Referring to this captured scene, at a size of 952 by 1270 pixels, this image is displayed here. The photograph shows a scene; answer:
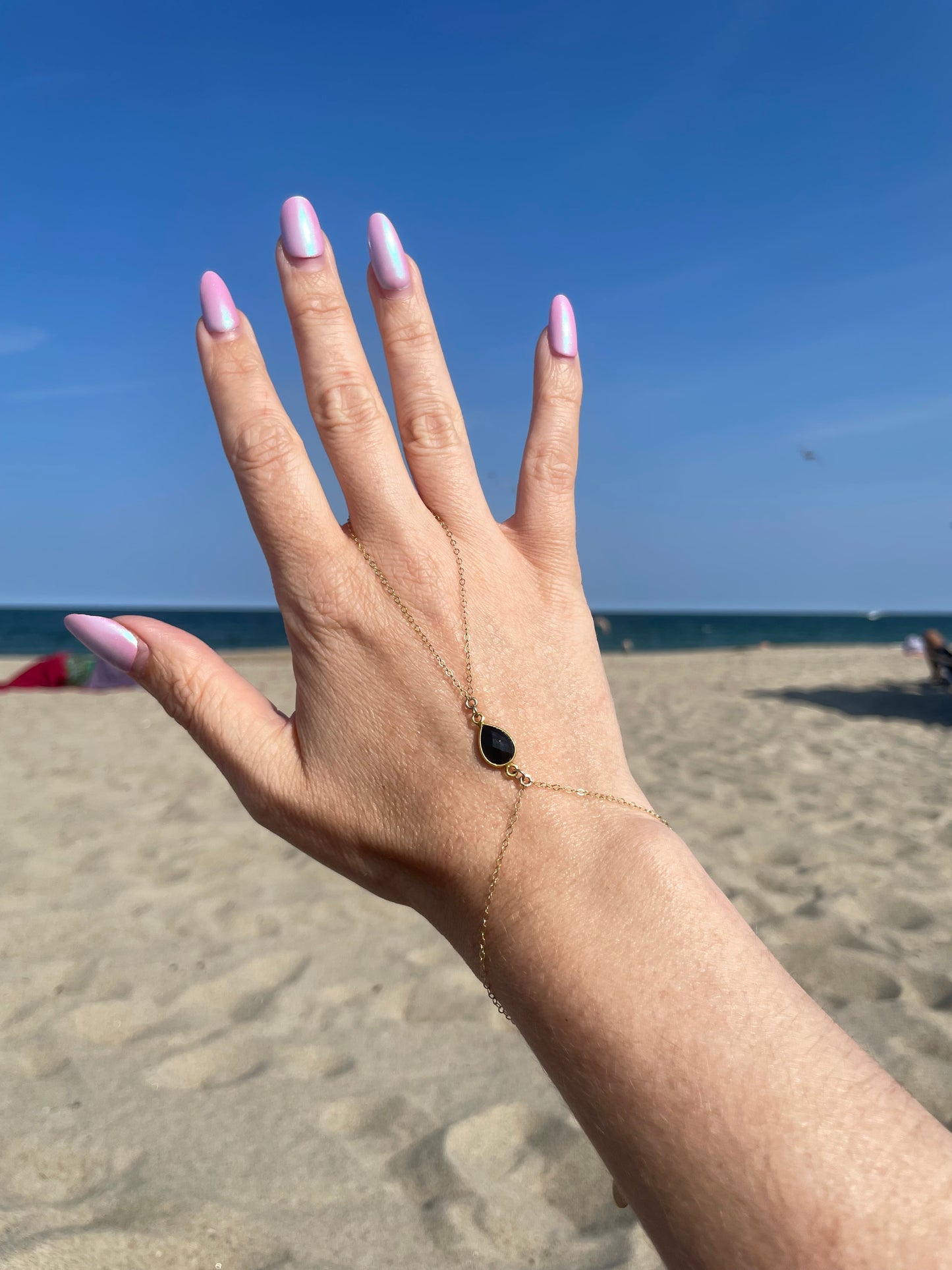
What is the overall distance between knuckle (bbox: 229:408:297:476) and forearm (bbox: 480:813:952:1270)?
760mm

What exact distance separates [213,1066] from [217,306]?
6.29ft

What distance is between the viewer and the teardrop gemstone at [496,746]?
1058 millimetres

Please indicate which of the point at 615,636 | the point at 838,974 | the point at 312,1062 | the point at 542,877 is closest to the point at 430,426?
the point at 542,877

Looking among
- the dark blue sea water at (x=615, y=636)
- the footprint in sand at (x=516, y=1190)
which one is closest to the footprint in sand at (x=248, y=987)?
the footprint in sand at (x=516, y=1190)

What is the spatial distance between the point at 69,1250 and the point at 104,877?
7.42 feet

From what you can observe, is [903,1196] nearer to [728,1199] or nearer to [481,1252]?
[728,1199]

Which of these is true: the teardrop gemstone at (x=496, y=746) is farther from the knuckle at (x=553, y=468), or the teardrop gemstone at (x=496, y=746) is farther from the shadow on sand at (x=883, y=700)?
the shadow on sand at (x=883, y=700)

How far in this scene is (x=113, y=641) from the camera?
4.31 feet

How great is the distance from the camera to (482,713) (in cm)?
111

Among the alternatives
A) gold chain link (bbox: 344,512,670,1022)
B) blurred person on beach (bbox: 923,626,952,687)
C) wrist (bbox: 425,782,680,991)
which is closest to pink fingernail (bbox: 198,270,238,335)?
gold chain link (bbox: 344,512,670,1022)

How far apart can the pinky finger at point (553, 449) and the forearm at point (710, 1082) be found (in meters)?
0.65

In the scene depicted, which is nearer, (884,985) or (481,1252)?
(481,1252)

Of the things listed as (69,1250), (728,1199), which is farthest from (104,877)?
(728,1199)

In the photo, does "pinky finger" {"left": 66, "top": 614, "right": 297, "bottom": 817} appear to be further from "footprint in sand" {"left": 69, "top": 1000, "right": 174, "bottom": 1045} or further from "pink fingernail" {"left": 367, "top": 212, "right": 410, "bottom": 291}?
"footprint in sand" {"left": 69, "top": 1000, "right": 174, "bottom": 1045}
